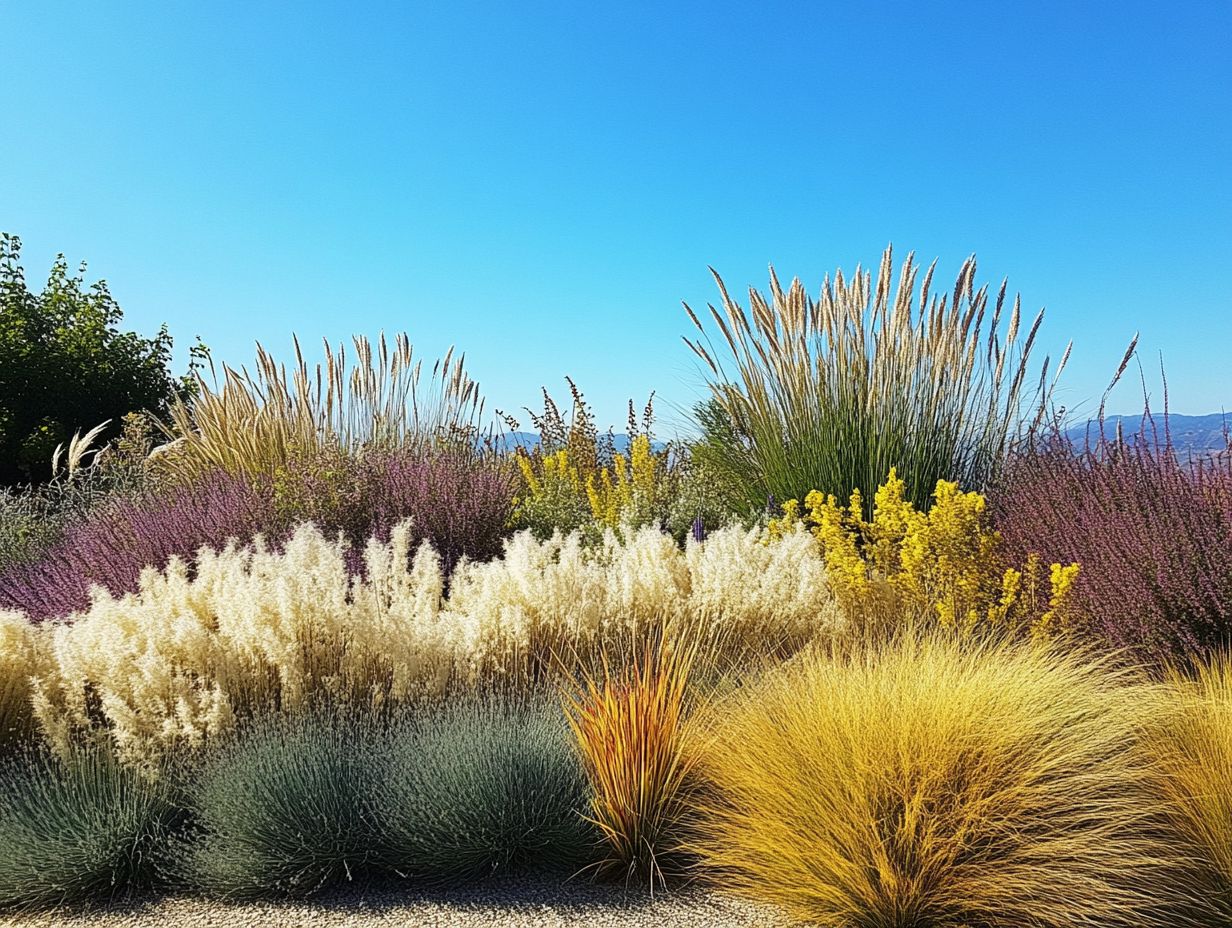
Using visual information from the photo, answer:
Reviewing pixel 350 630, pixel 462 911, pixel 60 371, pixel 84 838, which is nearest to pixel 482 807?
pixel 462 911

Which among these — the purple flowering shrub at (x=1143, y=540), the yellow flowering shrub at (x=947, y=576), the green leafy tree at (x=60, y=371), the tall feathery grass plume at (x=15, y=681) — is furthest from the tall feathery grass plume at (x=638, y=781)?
the green leafy tree at (x=60, y=371)

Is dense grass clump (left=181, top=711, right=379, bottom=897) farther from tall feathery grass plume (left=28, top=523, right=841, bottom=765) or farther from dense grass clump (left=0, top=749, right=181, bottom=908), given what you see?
tall feathery grass plume (left=28, top=523, right=841, bottom=765)

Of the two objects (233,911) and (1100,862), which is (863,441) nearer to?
(1100,862)

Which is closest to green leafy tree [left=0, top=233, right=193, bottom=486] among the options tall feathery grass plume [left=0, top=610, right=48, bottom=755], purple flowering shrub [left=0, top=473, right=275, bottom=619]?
purple flowering shrub [left=0, top=473, right=275, bottom=619]

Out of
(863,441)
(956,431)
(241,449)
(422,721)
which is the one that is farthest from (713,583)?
(241,449)

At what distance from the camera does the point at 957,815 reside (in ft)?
7.30

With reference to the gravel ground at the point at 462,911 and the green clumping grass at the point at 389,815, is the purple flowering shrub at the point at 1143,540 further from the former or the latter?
the green clumping grass at the point at 389,815

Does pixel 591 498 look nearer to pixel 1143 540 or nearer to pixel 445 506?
pixel 445 506

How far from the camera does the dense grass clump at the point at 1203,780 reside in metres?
2.39

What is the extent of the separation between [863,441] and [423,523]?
3.17 metres

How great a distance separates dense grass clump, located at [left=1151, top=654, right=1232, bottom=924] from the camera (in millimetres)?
2387

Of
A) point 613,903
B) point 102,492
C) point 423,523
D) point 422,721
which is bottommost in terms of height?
point 613,903

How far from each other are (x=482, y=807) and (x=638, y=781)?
48 cm

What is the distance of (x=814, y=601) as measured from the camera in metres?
4.02
